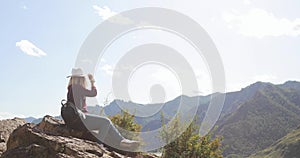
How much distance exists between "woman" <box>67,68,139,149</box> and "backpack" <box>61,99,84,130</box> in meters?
0.15

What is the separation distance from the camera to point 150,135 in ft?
59.3

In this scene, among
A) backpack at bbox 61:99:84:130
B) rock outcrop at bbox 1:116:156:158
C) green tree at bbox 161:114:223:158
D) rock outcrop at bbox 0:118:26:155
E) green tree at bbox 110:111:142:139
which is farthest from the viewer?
green tree at bbox 110:111:142:139

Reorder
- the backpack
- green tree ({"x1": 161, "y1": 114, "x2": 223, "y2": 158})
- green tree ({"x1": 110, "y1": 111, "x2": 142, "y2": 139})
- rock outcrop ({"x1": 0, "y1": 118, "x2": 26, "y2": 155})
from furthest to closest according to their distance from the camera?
green tree ({"x1": 110, "y1": 111, "x2": 142, "y2": 139}) → green tree ({"x1": 161, "y1": 114, "x2": 223, "y2": 158}) → rock outcrop ({"x1": 0, "y1": 118, "x2": 26, "y2": 155}) → the backpack

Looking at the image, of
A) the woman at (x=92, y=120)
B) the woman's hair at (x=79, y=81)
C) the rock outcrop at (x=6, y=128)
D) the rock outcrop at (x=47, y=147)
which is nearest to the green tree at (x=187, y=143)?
the woman at (x=92, y=120)

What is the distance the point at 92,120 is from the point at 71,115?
0.73 metres

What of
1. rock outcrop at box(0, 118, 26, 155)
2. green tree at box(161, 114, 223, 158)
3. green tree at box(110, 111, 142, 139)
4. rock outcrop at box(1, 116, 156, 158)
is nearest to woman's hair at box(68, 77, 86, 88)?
rock outcrop at box(1, 116, 156, 158)

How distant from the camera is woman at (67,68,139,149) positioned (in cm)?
1014

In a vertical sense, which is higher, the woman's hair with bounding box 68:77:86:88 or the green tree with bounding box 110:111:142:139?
the green tree with bounding box 110:111:142:139

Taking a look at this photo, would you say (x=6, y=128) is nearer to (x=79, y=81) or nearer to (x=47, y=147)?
(x=79, y=81)

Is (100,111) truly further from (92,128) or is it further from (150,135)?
(92,128)

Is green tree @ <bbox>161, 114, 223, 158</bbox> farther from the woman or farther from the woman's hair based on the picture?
the woman's hair

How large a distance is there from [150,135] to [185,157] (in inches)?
129

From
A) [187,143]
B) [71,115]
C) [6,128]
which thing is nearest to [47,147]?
[71,115]

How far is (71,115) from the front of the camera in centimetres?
1011
